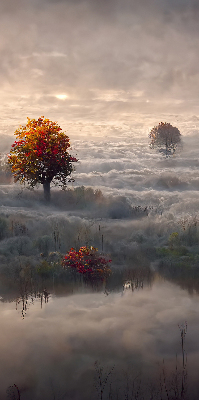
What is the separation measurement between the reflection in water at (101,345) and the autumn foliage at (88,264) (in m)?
1.87

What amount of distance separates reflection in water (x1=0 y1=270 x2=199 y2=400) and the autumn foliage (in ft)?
6.12

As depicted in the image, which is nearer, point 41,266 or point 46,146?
point 41,266

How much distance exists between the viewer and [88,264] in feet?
51.2

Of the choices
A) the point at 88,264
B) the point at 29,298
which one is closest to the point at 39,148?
the point at 88,264

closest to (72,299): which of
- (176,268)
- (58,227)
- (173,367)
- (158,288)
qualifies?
(158,288)

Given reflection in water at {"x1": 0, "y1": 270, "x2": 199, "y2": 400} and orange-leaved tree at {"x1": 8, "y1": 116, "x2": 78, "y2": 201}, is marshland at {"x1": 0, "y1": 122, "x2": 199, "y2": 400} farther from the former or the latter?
orange-leaved tree at {"x1": 8, "y1": 116, "x2": 78, "y2": 201}

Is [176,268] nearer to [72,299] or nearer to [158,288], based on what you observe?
[158,288]

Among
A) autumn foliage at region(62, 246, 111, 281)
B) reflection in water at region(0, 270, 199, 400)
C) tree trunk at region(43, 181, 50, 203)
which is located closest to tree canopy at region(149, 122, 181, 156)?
tree trunk at region(43, 181, 50, 203)

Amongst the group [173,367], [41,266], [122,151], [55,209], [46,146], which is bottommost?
[173,367]

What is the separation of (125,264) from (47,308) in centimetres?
610

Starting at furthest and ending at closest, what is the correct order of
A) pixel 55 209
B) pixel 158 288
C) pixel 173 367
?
pixel 55 209, pixel 158 288, pixel 173 367

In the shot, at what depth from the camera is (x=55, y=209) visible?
28.6 metres

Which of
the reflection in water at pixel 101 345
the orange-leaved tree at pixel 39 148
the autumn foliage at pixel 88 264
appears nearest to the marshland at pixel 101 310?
the reflection in water at pixel 101 345

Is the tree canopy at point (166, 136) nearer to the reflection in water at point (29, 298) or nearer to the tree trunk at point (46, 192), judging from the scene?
the tree trunk at point (46, 192)
